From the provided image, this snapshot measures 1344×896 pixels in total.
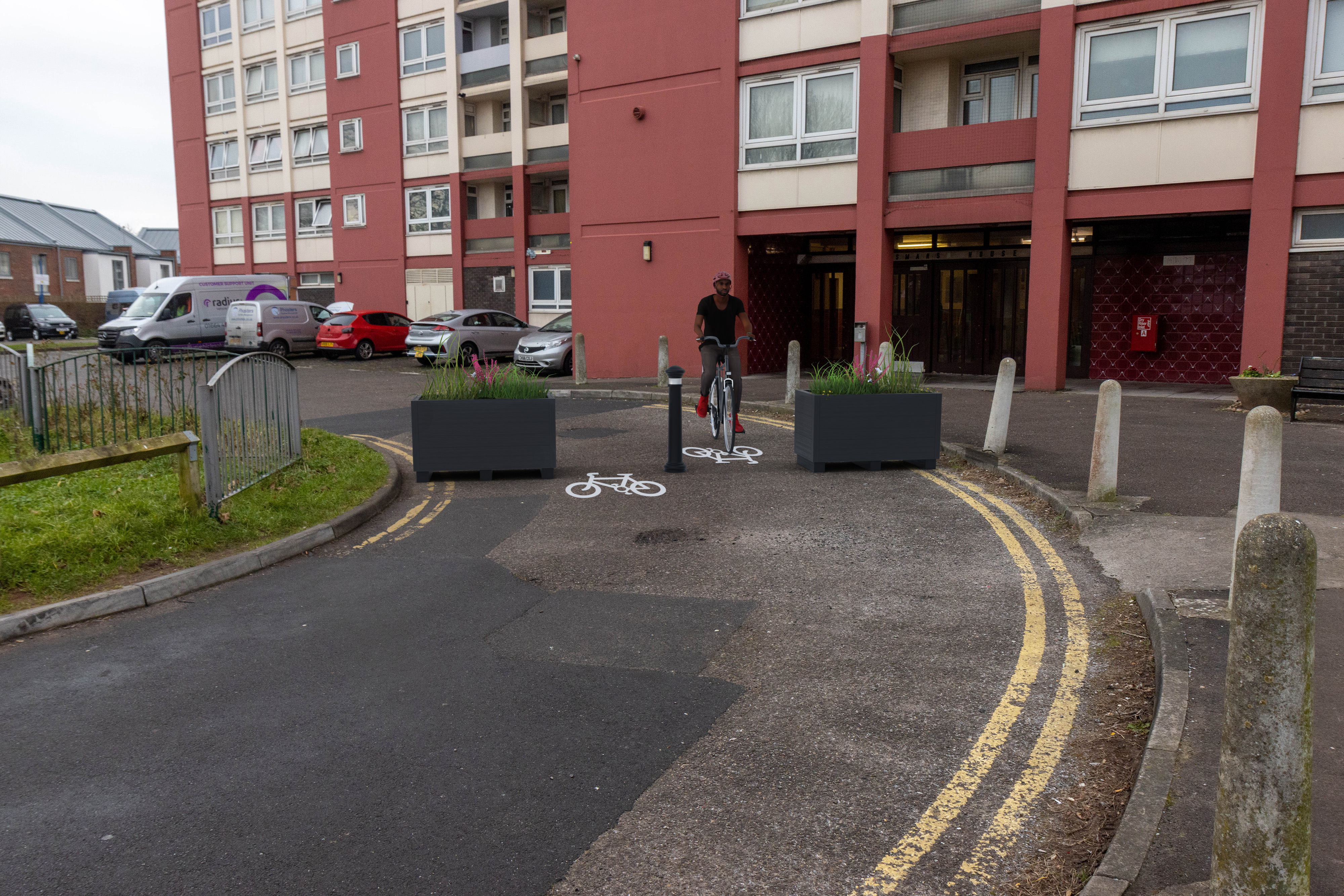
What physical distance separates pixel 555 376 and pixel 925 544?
18227mm

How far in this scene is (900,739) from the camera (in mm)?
4367

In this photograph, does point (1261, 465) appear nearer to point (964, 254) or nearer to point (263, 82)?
point (964, 254)

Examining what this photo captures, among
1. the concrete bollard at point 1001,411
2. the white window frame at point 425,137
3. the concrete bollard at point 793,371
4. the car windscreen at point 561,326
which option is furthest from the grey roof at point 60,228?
the concrete bollard at point 1001,411

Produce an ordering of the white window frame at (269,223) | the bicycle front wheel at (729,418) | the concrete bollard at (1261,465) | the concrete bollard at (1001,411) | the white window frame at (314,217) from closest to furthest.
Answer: the concrete bollard at (1261,465) < the concrete bollard at (1001,411) < the bicycle front wheel at (729,418) < the white window frame at (314,217) < the white window frame at (269,223)

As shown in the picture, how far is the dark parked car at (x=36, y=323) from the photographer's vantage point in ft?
162

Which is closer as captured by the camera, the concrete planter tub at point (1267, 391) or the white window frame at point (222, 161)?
the concrete planter tub at point (1267, 391)

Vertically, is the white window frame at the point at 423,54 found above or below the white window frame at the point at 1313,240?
above

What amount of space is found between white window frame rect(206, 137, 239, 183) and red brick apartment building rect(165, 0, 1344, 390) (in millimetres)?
25571

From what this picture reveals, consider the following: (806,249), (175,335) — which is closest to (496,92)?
(175,335)

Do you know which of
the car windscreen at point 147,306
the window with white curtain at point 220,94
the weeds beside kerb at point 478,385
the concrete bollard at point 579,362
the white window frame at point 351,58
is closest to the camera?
the weeds beside kerb at point 478,385

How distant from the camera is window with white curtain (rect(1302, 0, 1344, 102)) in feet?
52.9

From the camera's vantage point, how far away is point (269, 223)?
143 ft

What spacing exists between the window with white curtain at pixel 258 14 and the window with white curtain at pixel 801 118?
2856 centimetres

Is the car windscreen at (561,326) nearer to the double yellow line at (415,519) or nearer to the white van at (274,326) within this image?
the white van at (274,326)
